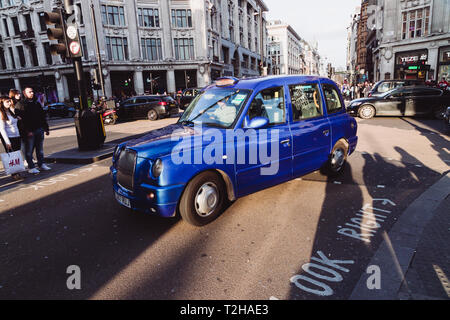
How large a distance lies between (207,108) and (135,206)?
1784mm

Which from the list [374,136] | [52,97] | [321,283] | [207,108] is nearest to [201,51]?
[52,97]

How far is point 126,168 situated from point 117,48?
37.5 metres

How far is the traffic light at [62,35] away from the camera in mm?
7504

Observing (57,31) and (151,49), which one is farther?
(151,49)

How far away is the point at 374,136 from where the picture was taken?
10156 mm

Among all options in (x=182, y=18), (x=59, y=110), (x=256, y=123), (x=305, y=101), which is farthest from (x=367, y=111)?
(x=182, y=18)

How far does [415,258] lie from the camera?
296cm

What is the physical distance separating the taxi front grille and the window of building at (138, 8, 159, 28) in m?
39.0

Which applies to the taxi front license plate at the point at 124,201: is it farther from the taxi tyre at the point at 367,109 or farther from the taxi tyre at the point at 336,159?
the taxi tyre at the point at 367,109

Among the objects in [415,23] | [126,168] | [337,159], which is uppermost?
[415,23]

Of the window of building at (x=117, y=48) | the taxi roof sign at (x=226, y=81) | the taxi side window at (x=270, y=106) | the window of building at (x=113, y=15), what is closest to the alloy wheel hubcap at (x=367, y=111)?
the taxi side window at (x=270, y=106)

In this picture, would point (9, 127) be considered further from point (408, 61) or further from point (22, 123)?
point (408, 61)

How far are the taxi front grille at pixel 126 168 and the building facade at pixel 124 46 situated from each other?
Answer: 114 ft
